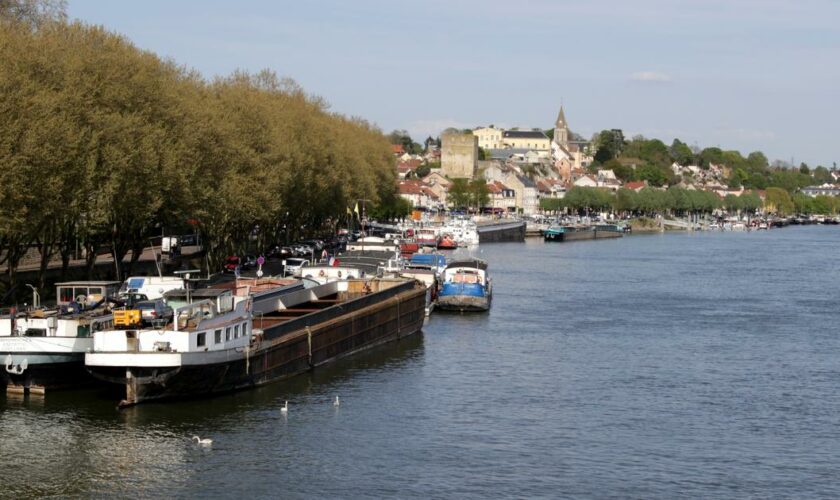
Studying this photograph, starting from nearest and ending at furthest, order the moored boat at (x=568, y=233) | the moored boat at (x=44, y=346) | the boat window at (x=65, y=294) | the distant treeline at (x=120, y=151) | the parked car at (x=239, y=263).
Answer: the moored boat at (x=44, y=346), the boat window at (x=65, y=294), the distant treeline at (x=120, y=151), the parked car at (x=239, y=263), the moored boat at (x=568, y=233)

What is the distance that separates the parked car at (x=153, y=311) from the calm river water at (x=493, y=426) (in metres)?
2.74

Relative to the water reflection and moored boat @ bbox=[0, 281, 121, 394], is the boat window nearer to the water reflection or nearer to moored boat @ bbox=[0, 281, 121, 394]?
moored boat @ bbox=[0, 281, 121, 394]

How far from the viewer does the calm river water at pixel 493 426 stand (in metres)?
34.0

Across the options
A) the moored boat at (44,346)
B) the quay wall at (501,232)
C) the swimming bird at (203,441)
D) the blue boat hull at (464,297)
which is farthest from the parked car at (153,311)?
the quay wall at (501,232)

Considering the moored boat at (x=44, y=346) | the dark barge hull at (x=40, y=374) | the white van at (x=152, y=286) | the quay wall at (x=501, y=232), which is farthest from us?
the quay wall at (x=501, y=232)

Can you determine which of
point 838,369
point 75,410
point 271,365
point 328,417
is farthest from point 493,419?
point 838,369

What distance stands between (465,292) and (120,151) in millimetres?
23553

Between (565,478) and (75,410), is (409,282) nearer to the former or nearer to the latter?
(75,410)

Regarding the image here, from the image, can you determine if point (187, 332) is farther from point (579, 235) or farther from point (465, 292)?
point (579, 235)

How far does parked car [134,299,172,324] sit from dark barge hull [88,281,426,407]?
5.88 ft

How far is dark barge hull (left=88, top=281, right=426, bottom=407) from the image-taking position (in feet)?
132

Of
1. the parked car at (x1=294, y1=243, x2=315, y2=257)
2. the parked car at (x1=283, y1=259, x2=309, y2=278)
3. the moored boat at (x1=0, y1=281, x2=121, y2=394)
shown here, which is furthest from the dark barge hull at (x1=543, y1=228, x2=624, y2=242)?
the moored boat at (x1=0, y1=281, x2=121, y2=394)

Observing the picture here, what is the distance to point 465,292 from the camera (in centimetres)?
7144

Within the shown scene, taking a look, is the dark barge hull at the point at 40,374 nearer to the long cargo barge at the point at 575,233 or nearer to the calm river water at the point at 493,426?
the calm river water at the point at 493,426
